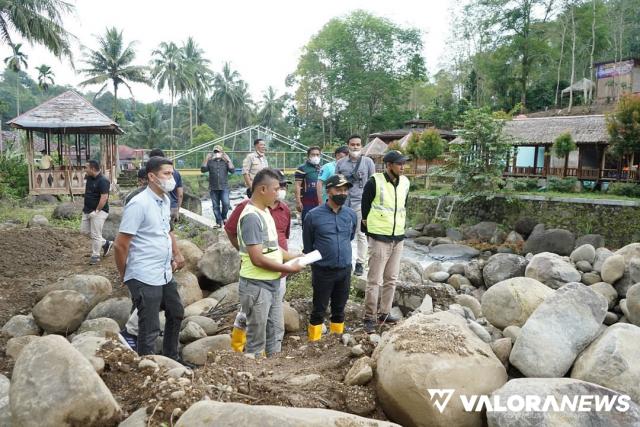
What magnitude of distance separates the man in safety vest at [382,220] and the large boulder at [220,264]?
7.35ft

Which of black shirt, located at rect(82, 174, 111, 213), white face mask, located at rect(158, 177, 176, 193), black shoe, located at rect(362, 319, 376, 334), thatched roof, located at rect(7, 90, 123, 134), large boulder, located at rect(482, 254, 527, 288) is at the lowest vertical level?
large boulder, located at rect(482, 254, 527, 288)

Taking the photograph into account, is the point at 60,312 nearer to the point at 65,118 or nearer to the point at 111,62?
the point at 65,118

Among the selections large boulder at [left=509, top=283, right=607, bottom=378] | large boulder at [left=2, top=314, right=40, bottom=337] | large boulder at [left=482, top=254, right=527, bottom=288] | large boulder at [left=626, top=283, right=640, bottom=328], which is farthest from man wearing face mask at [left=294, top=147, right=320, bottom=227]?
large boulder at [left=482, top=254, right=527, bottom=288]

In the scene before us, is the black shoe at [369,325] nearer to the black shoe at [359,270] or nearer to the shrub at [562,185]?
the black shoe at [359,270]

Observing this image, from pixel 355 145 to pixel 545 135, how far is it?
72.0ft

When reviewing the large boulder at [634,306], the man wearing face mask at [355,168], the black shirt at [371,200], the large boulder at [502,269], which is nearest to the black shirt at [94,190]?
the man wearing face mask at [355,168]

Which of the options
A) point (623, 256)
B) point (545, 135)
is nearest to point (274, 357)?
point (623, 256)

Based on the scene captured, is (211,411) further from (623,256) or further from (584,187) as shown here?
(584,187)

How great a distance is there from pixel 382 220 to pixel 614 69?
4026 cm

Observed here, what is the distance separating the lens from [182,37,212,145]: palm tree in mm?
47625

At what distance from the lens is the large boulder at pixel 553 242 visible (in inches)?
667

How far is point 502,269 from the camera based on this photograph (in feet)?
33.3

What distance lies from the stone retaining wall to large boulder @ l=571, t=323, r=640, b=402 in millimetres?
16119

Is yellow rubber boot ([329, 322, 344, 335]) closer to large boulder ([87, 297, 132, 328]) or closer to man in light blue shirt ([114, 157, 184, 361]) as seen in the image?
man in light blue shirt ([114, 157, 184, 361])
